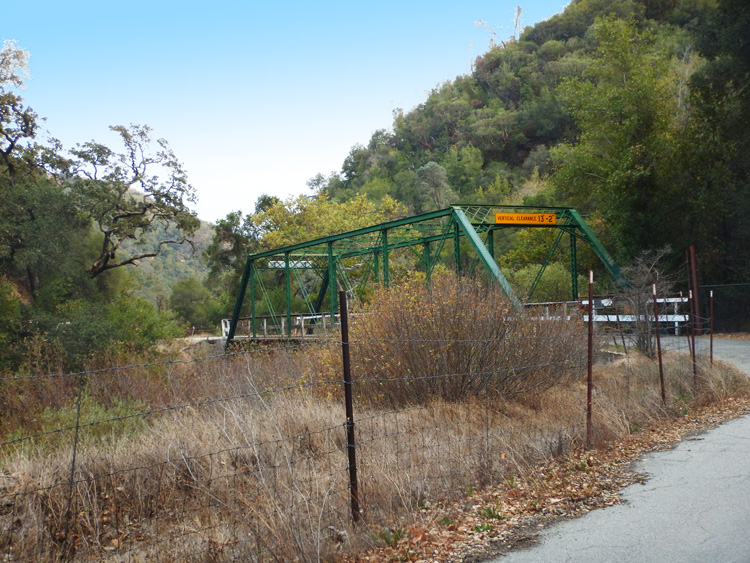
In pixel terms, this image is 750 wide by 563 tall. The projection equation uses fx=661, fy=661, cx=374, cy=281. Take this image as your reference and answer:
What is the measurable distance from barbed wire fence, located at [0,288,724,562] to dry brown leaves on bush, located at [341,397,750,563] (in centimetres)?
18

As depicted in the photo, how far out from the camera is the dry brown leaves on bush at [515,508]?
5520 mm

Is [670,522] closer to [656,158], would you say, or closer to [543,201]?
[656,158]

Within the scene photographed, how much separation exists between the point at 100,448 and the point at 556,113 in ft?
240

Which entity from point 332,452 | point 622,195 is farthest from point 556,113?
point 332,452

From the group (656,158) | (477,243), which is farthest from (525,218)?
(656,158)

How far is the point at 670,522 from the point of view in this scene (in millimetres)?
6051

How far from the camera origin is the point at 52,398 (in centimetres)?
1939

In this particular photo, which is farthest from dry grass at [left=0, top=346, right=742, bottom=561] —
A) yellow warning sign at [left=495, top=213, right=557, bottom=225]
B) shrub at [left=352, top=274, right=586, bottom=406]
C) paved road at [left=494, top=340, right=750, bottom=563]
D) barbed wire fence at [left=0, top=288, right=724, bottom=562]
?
yellow warning sign at [left=495, top=213, right=557, bottom=225]

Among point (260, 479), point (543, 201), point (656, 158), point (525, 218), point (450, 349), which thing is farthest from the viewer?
point (543, 201)

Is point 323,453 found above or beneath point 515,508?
above

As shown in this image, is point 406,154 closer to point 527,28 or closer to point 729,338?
point 527,28

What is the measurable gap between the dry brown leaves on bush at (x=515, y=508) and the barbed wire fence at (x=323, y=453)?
178mm

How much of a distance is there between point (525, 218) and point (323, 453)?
1609 centimetres

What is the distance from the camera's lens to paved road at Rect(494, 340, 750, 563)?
5332mm
